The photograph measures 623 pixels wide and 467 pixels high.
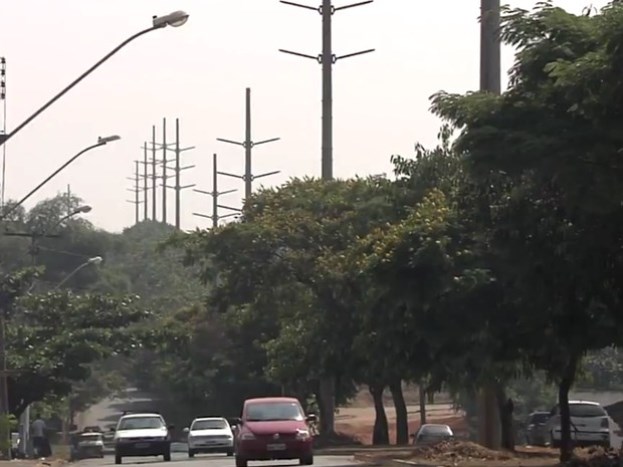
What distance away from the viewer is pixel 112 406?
362 ft

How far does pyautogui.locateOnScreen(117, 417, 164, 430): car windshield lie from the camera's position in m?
45.1

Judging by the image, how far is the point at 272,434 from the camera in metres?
33.7

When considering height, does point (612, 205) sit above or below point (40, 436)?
above

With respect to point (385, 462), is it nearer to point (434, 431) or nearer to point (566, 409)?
point (566, 409)

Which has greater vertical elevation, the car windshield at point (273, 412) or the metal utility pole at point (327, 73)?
the metal utility pole at point (327, 73)

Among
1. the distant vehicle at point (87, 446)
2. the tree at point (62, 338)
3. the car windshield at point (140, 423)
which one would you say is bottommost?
the distant vehicle at point (87, 446)

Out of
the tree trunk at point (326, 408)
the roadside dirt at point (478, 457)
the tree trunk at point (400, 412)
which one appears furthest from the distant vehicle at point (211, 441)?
the roadside dirt at point (478, 457)

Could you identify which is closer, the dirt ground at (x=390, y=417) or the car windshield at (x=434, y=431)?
the car windshield at (x=434, y=431)

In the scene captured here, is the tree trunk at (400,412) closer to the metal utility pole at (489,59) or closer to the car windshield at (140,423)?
the car windshield at (140,423)

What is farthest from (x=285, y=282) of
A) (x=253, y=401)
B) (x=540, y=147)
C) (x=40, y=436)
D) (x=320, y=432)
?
(x=540, y=147)

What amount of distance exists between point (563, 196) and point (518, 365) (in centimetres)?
925

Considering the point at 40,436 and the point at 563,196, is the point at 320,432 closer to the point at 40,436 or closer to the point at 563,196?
the point at 40,436

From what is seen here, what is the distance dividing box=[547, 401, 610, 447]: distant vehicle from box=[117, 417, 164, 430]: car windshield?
1157 centimetres

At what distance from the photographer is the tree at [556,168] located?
1978 cm
